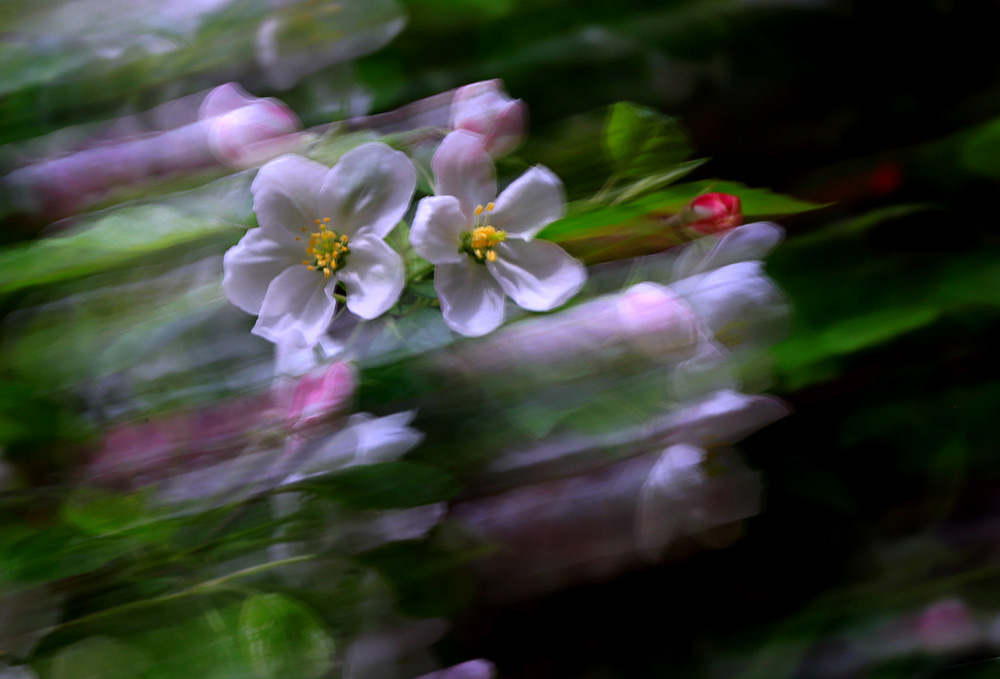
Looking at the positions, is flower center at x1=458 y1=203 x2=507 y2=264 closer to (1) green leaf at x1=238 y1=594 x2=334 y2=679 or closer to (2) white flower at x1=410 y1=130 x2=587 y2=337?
(2) white flower at x1=410 y1=130 x2=587 y2=337

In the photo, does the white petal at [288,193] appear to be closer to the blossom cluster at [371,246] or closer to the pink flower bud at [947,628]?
the blossom cluster at [371,246]

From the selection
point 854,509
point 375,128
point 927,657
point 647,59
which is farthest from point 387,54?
point 927,657

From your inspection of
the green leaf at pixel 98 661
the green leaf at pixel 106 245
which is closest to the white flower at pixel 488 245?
the green leaf at pixel 106 245

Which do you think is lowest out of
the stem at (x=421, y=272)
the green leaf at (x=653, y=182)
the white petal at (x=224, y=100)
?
the stem at (x=421, y=272)

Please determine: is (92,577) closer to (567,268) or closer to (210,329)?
(210,329)

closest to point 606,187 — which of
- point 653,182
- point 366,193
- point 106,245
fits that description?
point 653,182

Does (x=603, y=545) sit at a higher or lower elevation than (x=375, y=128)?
lower
